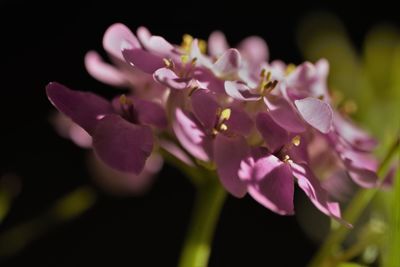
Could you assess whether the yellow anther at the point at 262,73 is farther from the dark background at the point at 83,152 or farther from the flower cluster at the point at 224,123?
the dark background at the point at 83,152

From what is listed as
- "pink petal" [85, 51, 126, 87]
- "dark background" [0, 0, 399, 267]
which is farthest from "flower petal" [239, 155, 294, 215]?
"dark background" [0, 0, 399, 267]

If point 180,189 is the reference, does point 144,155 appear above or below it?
above

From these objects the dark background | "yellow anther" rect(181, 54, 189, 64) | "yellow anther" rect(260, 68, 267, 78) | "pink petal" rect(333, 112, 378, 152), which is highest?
"yellow anther" rect(181, 54, 189, 64)

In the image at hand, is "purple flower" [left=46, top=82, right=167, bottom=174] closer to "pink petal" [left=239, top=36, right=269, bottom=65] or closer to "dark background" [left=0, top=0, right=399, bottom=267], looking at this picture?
"pink petal" [left=239, top=36, right=269, bottom=65]

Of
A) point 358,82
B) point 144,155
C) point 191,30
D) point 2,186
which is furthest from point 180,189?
point 144,155

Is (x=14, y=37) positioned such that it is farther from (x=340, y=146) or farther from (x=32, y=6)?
(x=340, y=146)

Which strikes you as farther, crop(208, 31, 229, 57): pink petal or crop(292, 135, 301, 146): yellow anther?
crop(208, 31, 229, 57): pink petal

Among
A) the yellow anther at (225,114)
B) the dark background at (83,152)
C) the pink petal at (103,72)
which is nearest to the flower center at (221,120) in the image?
the yellow anther at (225,114)
